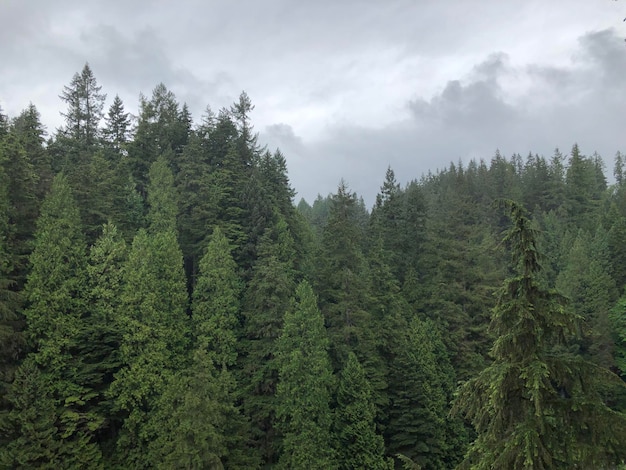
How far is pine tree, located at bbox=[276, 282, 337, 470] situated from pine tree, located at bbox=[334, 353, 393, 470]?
1012mm

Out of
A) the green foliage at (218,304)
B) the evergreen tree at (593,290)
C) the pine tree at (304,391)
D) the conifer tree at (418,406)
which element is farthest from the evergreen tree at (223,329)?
the evergreen tree at (593,290)

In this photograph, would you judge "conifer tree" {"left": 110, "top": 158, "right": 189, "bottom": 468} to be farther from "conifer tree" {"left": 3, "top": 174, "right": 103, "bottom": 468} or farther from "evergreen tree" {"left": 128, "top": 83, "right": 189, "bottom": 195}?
"evergreen tree" {"left": 128, "top": 83, "right": 189, "bottom": 195}

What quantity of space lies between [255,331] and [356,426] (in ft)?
33.2

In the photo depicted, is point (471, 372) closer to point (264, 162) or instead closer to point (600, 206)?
point (264, 162)

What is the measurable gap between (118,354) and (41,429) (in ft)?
21.1

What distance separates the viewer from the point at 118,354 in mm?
29375

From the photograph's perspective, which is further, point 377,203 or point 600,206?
point 600,206

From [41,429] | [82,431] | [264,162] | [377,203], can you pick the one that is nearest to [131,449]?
[82,431]

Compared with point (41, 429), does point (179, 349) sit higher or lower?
higher

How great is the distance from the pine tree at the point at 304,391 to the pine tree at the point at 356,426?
101cm

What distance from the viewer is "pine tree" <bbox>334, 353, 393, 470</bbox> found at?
94.5 feet

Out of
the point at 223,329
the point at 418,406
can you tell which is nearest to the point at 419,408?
the point at 418,406

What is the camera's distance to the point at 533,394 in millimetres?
7742

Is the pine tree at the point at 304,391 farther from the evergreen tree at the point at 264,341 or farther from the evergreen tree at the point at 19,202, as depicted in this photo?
the evergreen tree at the point at 19,202
